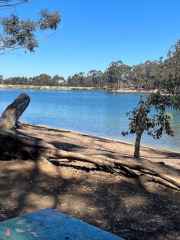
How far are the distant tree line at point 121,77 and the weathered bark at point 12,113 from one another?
141 feet

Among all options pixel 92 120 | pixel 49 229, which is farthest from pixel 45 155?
pixel 92 120

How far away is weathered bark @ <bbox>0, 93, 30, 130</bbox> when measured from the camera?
246 inches

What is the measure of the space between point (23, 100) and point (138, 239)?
5840 mm

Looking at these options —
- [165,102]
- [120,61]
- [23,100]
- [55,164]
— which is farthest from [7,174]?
[120,61]

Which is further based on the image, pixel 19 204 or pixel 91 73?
pixel 91 73

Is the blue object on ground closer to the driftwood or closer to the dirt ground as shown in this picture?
the dirt ground

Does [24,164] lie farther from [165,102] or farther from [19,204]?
[165,102]

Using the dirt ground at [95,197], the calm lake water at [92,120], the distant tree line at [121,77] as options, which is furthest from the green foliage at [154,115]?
the distant tree line at [121,77]

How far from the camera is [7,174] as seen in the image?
3502 millimetres

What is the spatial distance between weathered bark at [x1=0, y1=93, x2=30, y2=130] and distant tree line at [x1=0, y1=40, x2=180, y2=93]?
1692 inches

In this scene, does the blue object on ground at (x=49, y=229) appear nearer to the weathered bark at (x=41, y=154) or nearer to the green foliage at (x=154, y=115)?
the weathered bark at (x=41, y=154)

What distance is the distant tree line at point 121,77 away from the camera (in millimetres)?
56438

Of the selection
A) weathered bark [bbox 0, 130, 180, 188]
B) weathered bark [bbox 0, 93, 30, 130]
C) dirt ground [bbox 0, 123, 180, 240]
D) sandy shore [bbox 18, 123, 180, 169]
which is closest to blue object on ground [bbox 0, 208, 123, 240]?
dirt ground [bbox 0, 123, 180, 240]

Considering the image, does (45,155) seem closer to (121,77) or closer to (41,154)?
(41,154)
